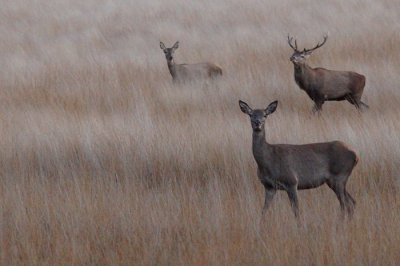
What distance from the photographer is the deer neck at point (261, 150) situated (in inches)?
196

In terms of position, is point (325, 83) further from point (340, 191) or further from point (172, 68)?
point (340, 191)

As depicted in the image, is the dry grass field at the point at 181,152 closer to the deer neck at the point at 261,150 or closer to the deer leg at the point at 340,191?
the deer leg at the point at 340,191

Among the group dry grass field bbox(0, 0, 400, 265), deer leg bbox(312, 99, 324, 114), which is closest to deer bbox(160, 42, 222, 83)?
dry grass field bbox(0, 0, 400, 265)

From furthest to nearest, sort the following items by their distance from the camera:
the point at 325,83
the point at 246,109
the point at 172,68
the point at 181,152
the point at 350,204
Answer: the point at 172,68
the point at 325,83
the point at 181,152
the point at 246,109
the point at 350,204

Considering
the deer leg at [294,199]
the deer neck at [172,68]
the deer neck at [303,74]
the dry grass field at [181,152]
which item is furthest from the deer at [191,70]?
the deer leg at [294,199]

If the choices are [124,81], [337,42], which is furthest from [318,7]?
[124,81]

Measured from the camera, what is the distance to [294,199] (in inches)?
189

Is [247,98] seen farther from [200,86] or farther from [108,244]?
[108,244]

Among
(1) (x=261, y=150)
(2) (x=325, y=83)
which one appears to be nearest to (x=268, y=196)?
(1) (x=261, y=150)

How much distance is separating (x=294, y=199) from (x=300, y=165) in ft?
0.95

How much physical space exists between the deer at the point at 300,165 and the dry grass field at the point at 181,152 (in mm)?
139

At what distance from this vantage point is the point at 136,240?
4430 mm

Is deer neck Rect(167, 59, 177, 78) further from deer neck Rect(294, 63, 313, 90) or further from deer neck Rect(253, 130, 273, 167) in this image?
deer neck Rect(253, 130, 273, 167)

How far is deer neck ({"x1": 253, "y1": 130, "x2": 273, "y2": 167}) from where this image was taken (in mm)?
4988
